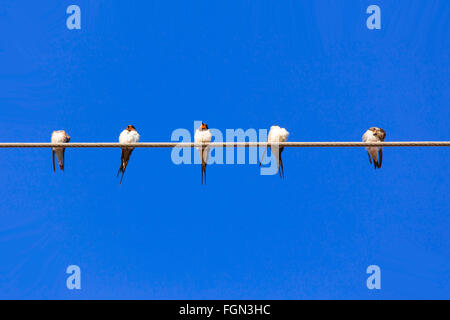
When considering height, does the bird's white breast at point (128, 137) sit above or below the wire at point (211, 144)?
above

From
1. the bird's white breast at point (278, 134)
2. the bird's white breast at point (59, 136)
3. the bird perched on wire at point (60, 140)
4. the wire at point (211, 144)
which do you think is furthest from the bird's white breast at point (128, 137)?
the wire at point (211, 144)

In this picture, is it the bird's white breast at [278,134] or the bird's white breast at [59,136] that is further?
the bird's white breast at [59,136]

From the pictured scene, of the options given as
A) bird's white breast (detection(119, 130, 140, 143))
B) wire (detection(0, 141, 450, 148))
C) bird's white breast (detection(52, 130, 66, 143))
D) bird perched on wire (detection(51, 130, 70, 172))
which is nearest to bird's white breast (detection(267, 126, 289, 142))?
bird's white breast (detection(119, 130, 140, 143))

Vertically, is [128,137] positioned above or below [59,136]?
below

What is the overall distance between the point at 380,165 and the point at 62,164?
19.8 feet

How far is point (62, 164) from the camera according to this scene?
11.2 m

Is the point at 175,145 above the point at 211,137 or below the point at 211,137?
below

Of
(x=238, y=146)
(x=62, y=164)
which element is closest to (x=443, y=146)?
(x=238, y=146)

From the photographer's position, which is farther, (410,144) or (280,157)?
(280,157)

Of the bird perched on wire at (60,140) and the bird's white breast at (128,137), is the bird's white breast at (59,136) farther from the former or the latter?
the bird's white breast at (128,137)

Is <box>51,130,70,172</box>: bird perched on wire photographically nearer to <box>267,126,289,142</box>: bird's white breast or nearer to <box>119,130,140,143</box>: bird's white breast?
<box>119,130,140,143</box>: bird's white breast

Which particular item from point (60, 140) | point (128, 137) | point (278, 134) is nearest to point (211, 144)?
point (278, 134)

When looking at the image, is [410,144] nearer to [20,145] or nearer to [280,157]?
[280,157]

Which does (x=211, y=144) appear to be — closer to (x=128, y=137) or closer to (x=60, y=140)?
(x=128, y=137)
